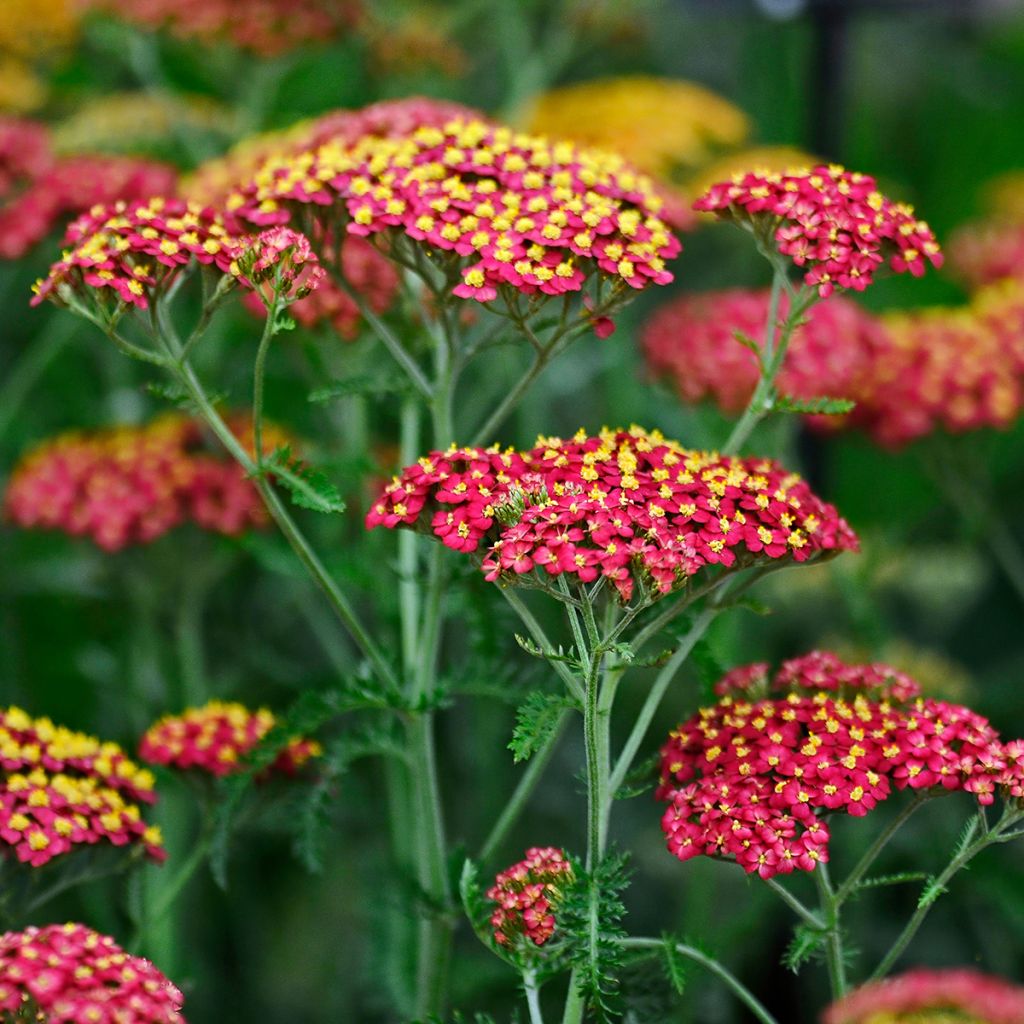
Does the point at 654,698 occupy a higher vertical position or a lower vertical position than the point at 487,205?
lower

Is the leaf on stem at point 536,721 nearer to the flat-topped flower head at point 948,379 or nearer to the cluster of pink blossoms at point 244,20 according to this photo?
the flat-topped flower head at point 948,379

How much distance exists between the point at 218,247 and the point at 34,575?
1.56 m

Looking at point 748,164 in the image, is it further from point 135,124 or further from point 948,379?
point 135,124

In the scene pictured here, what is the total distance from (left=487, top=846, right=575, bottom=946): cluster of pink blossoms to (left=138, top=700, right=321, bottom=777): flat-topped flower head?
0.45 meters

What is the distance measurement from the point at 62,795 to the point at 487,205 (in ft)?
2.61

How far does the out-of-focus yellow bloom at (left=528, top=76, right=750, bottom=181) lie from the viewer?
296 centimetres

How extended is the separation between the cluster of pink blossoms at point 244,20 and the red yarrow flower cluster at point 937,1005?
219cm

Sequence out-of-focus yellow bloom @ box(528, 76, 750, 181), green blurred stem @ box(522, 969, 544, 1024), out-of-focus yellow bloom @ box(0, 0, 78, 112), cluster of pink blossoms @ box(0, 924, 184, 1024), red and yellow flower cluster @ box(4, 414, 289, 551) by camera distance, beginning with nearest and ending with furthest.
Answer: cluster of pink blossoms @ box(0, 924, 184, 1024)
green blurred stem @ box(522, 969, 544, 1024)
red and yellow flower cluster @ box(4, 414, 289, 551)
out-of-focus yellow bloom @ box(528, 76, 750, 181)
out-of-focus yellow bloom @ box(0, 0, 78, 112)

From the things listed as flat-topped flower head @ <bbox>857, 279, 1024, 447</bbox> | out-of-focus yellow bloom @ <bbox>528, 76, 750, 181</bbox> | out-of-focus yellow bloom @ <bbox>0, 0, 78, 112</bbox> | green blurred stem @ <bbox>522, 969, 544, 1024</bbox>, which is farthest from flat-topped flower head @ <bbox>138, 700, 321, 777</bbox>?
out-of-focus yellow bloom @ <bbox>0, 0, 78, 112</bbox>

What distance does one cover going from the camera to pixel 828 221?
1.60 metres

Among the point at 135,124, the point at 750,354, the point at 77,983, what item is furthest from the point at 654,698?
the point at 135,124

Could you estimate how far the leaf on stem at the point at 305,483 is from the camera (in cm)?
156

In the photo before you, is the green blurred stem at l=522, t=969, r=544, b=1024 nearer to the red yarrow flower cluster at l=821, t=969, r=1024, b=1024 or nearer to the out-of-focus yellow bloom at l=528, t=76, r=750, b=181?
the red yarrow flower cluster at l=821, t=969, r=1024, b=1024

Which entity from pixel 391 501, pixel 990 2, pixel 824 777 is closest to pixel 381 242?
pixel 391 501
